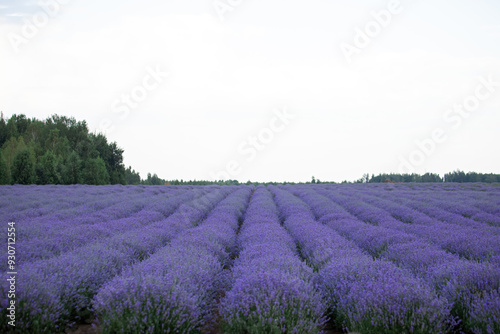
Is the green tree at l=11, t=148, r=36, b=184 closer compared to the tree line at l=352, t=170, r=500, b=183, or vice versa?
the green tree at l=11, t=148, r=36, b=184

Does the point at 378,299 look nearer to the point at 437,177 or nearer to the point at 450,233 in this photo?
the point at 450,233

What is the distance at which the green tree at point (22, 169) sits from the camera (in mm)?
28266

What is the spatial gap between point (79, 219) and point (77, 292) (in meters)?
5.01

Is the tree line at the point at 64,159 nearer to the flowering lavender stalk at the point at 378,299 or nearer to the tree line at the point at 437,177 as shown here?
the tree line at the point at 437,177

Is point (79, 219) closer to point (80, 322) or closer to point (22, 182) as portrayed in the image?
point (80, 322)

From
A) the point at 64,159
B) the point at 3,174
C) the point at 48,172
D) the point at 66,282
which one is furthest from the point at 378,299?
the point at 64,159

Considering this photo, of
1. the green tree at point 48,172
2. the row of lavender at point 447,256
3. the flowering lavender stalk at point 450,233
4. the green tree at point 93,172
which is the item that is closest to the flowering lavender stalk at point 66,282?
the row of lavender at point 447,256

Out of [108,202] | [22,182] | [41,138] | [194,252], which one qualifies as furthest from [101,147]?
[194,252]

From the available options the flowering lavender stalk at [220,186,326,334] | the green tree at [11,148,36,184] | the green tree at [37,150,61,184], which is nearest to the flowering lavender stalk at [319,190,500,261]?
the flowering lavender stalk at [220,186,326,334]

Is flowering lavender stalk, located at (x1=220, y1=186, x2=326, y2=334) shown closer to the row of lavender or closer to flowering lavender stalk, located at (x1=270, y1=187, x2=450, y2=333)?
flowering lavender stalk, located at (x1=270, y1=187, x2=450, y2=333)

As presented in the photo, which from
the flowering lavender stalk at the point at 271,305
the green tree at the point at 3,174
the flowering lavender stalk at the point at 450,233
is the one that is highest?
the green tree at the point at 3,174

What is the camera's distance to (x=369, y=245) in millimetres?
6055

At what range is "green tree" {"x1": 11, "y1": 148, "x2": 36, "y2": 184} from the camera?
28.3 m

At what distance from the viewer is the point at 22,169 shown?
2852 cm
